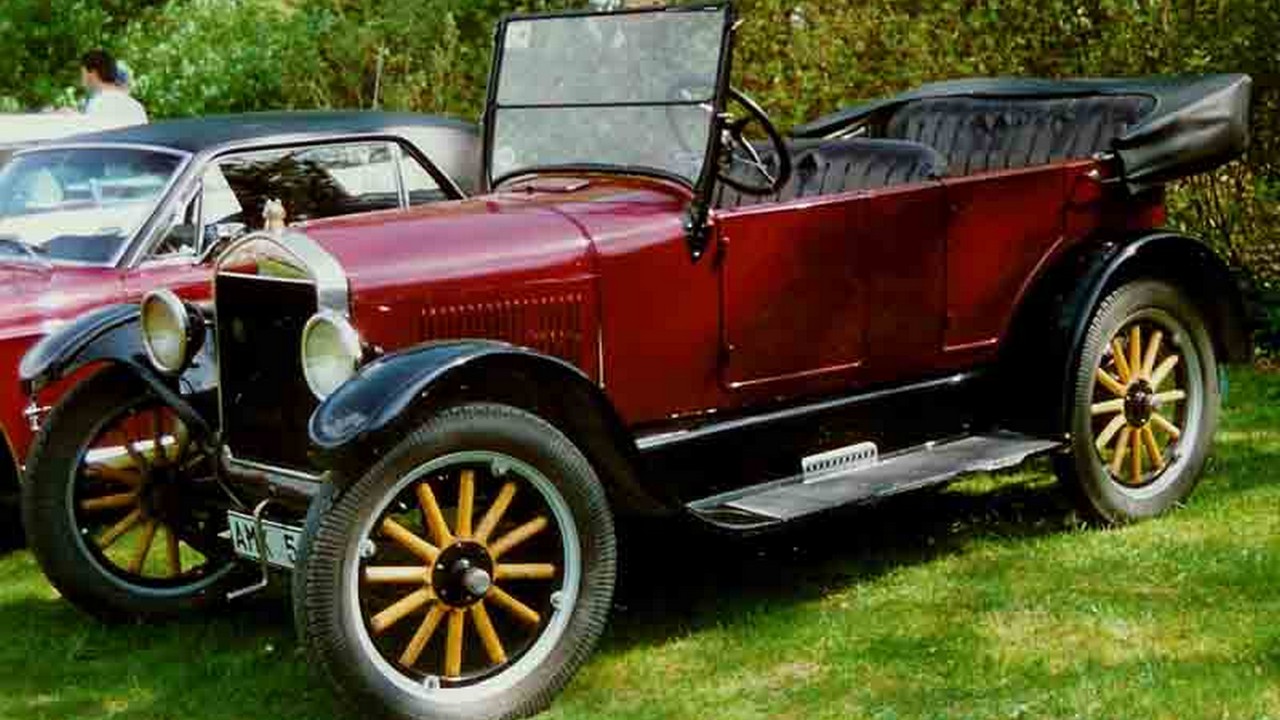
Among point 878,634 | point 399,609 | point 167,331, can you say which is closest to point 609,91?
point 167,331

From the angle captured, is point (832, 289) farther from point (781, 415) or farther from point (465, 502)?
point (465, 502)

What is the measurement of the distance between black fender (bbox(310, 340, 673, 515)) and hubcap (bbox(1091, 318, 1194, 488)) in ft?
6.35

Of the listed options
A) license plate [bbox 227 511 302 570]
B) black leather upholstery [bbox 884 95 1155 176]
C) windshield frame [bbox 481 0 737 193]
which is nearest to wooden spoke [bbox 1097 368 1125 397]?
black leather upholstery [bbox 884 95 1155 176]

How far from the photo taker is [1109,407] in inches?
249

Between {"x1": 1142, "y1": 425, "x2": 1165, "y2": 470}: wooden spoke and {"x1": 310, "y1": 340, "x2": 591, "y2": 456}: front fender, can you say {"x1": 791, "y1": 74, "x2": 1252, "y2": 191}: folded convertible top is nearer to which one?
{"x1": 1142, "y1": 425, "x2": 1165, "y2": 470}: wooden spoke

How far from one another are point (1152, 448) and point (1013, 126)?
50.9 inches

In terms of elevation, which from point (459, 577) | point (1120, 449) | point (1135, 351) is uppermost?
point (1135, 351)

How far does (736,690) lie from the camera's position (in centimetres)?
504

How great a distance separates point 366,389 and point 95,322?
1.64 metres

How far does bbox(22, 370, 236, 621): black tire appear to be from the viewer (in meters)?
5.79

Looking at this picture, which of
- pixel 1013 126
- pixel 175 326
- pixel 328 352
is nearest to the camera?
pixel 328 352

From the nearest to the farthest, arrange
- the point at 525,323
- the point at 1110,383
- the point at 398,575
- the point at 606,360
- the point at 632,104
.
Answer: the point at 398,575, the point at 525,323, the point at 606,360, the point at 632,104, the point at 1110,383

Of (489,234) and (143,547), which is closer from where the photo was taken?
(489,234)

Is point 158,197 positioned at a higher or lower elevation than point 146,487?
higher
